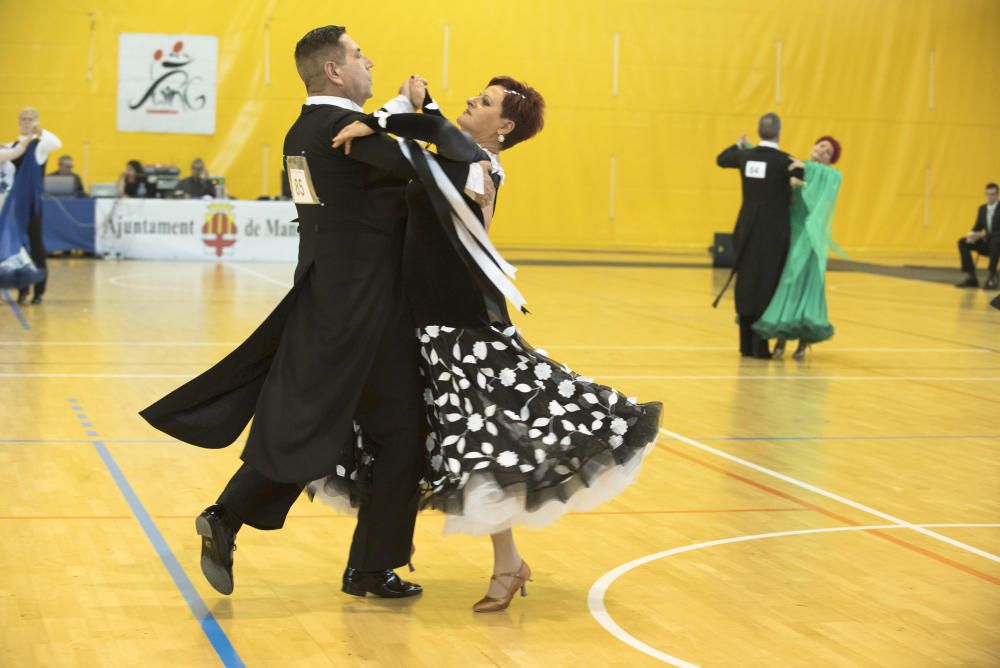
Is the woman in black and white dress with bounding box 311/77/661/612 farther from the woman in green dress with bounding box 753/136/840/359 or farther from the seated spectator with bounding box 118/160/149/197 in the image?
the seated spectator with bounding box 118/160/149/197

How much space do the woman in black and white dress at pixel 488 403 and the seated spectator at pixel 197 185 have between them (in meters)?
14.5

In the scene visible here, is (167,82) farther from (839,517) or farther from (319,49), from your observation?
(319,49)

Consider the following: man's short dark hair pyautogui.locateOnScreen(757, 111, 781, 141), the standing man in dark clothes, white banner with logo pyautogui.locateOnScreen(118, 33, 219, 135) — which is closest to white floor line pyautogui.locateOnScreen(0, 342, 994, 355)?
man's short dark hair pyautogui.locateOnScreen(757, 111, 781, 141)

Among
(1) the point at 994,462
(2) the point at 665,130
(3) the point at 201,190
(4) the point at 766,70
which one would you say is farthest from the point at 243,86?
(1) the point at 994,462

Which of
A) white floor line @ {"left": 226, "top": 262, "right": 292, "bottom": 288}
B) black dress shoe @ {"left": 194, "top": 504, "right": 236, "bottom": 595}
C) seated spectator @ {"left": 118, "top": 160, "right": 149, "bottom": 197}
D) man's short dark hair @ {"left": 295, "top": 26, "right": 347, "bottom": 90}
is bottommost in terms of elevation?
white floor line @ {"left": 226, "top": 262, "right": 292, "bottom": 288}

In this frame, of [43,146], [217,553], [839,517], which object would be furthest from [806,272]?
[217,553]

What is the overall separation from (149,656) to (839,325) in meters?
10.2

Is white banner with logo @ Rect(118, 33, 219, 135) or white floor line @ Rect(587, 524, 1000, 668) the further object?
white banner with logo @ Rect(118, 33, 219, 135)

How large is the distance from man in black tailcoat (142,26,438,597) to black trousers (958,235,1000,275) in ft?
50.0

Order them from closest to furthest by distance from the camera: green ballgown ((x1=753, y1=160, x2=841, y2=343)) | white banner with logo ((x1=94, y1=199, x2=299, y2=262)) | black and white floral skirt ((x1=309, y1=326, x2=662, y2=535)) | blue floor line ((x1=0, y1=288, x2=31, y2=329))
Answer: black and white floral skirt ((x1=309, y1=326, x2=662, y2=535))
green ballgown ((x1=753, y1=160, x2=841, y2=343))
blue floor line ((x1=0, y1=288, x2=31, y2=329))
white banner with logo ((x1=94, y1=199, x2=299, y2=262))

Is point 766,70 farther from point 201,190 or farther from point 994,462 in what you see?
point 994,462

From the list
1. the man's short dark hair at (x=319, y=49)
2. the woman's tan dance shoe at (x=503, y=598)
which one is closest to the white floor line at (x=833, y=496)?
the woman's tan dance shoe at (x=503, y=598)

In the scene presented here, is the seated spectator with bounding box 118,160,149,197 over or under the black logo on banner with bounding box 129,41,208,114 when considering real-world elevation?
under

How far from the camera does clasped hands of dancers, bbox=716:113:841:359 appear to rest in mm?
10047
